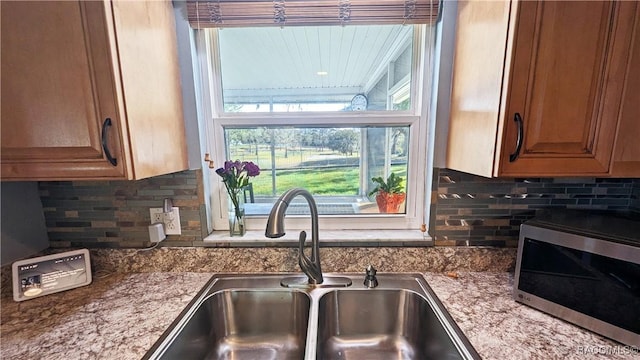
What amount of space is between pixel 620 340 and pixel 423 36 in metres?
1.19

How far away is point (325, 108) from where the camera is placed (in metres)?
1.19

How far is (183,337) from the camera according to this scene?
2.64ft

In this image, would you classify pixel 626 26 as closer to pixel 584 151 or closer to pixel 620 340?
pixel 584 151

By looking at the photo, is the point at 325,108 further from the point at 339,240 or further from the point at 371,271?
the point at 371,271

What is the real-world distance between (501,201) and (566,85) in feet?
1.64

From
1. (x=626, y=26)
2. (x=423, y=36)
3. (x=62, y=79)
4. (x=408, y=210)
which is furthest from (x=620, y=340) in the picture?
(x=62, y=79)

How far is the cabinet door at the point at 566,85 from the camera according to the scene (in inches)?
27.2

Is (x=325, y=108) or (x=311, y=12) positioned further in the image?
(x=325, y=108)

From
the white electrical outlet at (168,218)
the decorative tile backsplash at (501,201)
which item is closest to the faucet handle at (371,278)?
the decorative tile backsplash at (501,201)

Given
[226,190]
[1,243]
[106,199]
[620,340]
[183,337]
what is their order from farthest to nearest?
[226,190] → [106,199] → [1,243] → [183,337] → [620,340]

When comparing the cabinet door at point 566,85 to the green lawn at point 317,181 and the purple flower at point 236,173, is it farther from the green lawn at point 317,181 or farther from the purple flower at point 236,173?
the purple flower at point 236,173

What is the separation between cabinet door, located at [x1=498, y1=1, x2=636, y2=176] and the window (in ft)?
1.39

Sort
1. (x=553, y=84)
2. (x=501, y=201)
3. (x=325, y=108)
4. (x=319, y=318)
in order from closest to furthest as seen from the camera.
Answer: (x=553, y=84) → (x=319, y=318) → (x=501, y=201) → (x=325, y=108)

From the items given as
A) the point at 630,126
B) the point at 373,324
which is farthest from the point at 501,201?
the point at 373,324
